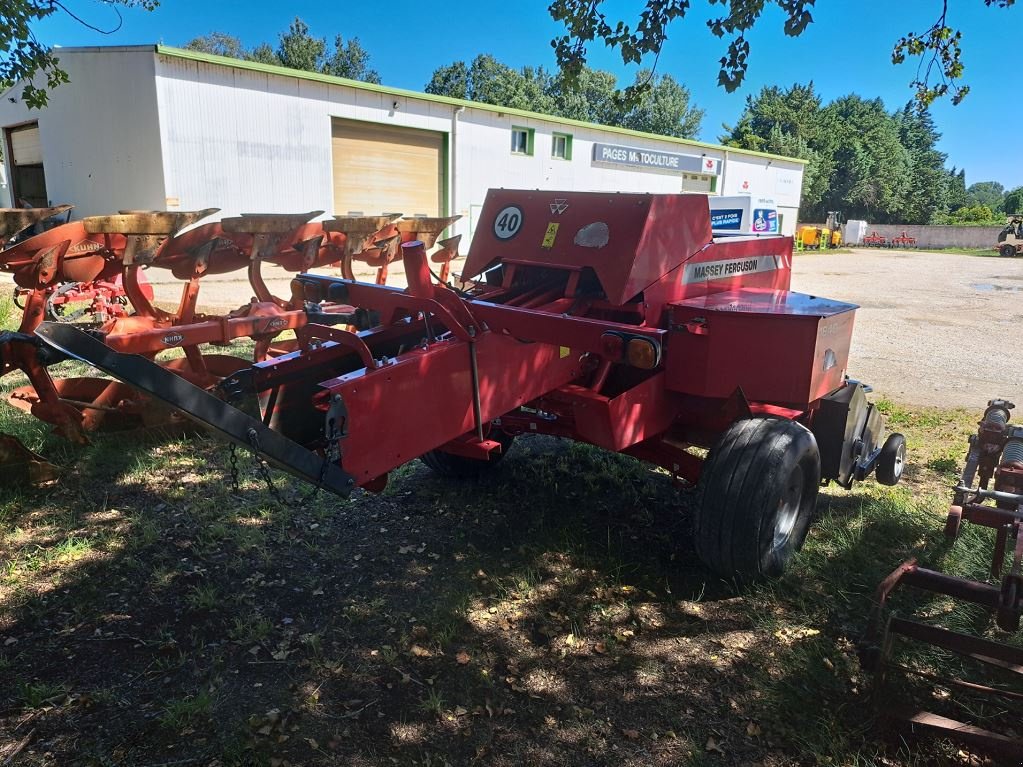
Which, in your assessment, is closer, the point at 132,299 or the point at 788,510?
the point at 788,510

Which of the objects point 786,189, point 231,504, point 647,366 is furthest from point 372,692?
point 786,189

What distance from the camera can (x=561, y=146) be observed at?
24672 millimetres

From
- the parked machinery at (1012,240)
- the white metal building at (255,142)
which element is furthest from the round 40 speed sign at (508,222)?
the parked machinery at (1012,240)

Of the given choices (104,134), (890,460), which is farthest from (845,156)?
(890,460)

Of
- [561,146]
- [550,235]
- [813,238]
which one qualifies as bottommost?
[813,238]

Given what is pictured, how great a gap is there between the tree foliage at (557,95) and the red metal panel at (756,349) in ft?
153

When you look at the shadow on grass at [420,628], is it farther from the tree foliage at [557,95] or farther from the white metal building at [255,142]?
the tree foliage at [557,95]

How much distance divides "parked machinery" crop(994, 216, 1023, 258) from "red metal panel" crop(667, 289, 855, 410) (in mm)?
38500

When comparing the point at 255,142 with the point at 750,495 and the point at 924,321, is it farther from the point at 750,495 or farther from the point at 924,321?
the point at 750,495

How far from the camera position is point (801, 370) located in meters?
3.51

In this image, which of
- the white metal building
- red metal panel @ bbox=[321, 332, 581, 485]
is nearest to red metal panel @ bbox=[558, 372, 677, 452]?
red metal panel @ bbox=[321, 332, 581, 485]

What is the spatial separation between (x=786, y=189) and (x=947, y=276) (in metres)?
14.3

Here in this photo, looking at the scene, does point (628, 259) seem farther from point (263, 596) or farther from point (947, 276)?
point (947, 276)

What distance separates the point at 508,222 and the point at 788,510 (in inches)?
83.4
